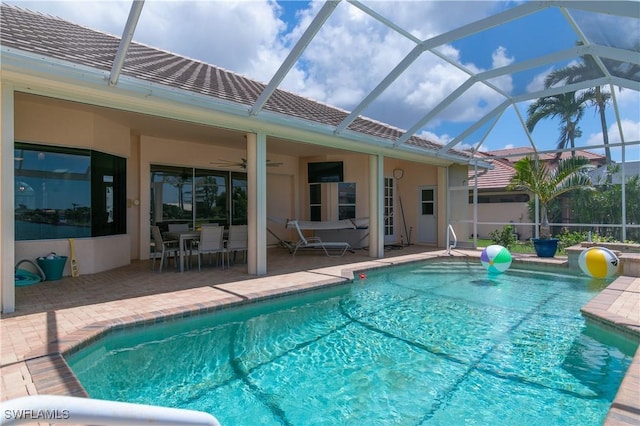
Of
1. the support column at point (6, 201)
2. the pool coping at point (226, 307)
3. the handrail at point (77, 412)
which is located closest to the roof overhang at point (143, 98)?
the support column at point (6, 201)

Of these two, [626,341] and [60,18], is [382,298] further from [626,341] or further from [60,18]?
[60,18]

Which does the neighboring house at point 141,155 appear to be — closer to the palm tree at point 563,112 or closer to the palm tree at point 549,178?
the palm tree at point 549,178

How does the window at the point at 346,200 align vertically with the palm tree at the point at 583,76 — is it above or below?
below

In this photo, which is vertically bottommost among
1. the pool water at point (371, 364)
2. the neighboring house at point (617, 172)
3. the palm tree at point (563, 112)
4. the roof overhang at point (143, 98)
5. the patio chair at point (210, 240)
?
the pool water at point (371, 364)

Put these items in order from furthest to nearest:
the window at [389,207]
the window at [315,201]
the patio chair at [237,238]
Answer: the window at [389,207] < the window at [315,201] < the patio chair at [237,238]

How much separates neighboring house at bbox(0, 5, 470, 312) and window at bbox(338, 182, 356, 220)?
0.05 m

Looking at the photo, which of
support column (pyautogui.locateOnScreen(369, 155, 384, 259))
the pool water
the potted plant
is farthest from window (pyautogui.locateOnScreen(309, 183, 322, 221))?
the pool water

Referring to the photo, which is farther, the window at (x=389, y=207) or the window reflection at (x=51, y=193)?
the window at (x=389, y=207)

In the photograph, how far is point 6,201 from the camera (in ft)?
16.0

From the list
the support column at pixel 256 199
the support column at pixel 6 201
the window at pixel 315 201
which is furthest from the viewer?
the window at pixel 315 201

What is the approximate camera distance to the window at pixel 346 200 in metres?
13.7

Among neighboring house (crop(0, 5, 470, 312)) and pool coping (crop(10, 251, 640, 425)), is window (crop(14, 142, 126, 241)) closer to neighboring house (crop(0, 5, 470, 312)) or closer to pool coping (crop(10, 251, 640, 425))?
neighboring house (crop(0, 5, 470, 312))

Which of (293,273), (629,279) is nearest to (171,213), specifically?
(293,273)

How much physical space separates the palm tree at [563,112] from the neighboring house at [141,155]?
106 inches
